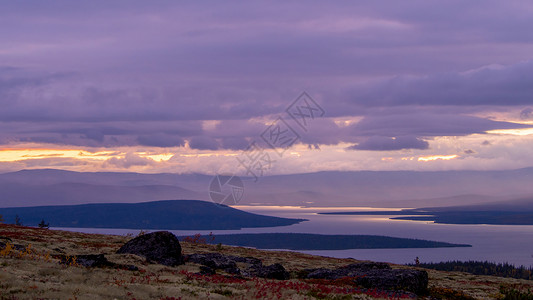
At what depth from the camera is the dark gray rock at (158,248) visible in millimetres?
38656

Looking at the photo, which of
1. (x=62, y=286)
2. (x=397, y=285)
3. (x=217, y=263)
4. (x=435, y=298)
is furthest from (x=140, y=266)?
(x=435, y=298)

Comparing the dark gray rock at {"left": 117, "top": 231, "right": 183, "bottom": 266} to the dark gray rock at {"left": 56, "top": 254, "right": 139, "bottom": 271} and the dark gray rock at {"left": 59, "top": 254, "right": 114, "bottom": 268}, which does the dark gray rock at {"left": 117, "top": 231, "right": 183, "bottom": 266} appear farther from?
the dark gray rock at {"left": 59, "top": 254, "right": 114, "bottom": 268}

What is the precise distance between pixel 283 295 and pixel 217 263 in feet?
57.7

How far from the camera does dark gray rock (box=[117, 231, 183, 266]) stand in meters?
38.7

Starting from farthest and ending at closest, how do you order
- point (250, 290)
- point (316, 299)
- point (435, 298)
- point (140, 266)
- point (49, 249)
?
1. point (49, 249)
2. point (140, 266)
3. point (435, 298)
4. point (250, 290)
5. point (316, 299)

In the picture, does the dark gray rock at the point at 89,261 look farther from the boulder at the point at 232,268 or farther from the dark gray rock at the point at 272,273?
the dark gray rock at the point at 272,273

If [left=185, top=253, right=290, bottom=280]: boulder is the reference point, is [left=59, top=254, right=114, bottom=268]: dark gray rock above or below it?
above

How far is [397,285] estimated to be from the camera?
29.6 m

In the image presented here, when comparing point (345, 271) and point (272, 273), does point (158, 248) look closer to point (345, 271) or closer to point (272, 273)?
point (272, 273)

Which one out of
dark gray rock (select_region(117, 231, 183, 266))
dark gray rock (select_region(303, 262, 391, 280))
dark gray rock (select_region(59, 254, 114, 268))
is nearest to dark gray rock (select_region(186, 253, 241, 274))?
dark gray rock (select_region(117, 231, 183, 266))

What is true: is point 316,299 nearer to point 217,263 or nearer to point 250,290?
point 250,290

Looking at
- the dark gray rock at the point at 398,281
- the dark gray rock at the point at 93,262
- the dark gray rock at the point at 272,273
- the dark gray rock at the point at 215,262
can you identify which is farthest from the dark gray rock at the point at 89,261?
the dark gray rock at the point at 398,281

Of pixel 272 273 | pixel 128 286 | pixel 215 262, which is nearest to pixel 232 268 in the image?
pixel 215 262

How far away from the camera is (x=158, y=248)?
130 ft
